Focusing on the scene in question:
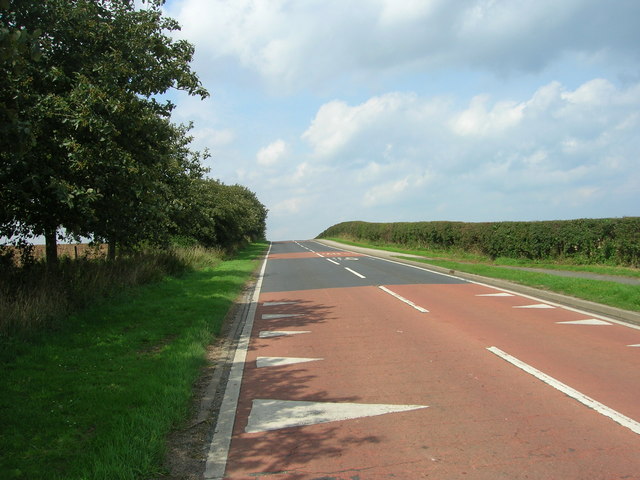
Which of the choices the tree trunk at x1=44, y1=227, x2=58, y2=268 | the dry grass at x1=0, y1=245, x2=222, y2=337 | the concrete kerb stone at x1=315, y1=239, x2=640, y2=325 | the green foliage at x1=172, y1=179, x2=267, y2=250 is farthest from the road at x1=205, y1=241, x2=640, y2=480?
the green foliage at x1=172, y1=179, x2=267, y2=250

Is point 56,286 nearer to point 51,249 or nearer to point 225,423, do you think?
point 51,249

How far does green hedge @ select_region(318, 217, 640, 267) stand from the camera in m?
21.2

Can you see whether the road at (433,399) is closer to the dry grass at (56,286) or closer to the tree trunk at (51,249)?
the dry grass at (56,286)

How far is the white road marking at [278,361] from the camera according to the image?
7.08 meters

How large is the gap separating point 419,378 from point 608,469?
259 cm

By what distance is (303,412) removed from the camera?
5113 millimetres

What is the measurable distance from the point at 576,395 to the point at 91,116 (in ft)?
27.3

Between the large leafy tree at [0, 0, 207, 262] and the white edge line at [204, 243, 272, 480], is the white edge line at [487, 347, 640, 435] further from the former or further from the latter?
the large leafy tree at [0, 0, 207, 262]

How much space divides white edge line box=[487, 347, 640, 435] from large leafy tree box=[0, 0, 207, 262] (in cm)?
691

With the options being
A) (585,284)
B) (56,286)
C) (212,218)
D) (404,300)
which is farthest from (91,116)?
(212,218)

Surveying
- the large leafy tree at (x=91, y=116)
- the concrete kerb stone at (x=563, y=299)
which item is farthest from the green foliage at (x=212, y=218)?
the concrete kerb stone at (x=563, y=299)

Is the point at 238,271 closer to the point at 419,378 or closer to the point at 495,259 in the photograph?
the point at 495,259

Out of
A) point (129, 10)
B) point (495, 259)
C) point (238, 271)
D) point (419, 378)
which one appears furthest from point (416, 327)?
point (495, 259)

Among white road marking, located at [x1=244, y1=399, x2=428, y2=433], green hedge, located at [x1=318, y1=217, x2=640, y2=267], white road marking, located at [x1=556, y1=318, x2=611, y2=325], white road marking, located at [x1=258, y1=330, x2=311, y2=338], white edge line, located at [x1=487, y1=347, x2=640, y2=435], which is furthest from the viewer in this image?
green hedge, located at [x1=318, y1=217, x2=640, y2=267]
